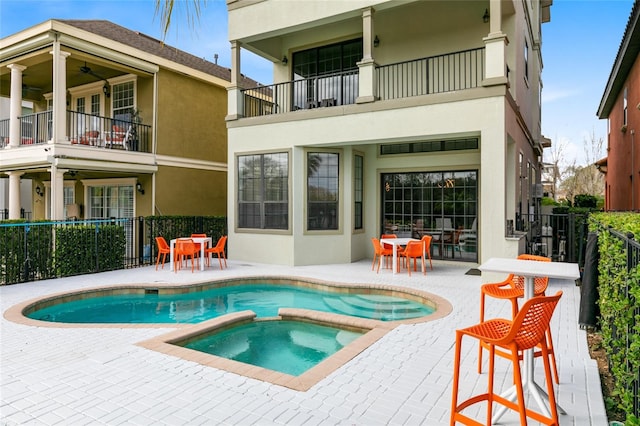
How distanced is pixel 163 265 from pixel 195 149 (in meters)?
6.03

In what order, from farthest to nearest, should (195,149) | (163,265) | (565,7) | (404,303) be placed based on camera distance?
(565,7), (195,149), (163,265), (404,303)

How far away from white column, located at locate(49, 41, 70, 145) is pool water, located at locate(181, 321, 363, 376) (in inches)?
383

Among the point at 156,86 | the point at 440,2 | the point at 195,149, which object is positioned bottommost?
the point at 195,149

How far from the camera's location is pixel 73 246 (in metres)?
10.5

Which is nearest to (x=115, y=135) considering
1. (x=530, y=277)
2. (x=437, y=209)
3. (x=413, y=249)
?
(x=413, y=249)

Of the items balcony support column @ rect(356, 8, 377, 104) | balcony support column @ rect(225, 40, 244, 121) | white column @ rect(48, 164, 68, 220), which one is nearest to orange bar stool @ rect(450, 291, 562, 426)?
balcony support column @ rect(356, 8, 377, 104)

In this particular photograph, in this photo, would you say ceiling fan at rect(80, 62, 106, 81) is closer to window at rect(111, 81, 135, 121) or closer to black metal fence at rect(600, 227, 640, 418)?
window at rect(111, 81, 135, 121)

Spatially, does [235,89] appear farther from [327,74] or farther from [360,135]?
[360,135]

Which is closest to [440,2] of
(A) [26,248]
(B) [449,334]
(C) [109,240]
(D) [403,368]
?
(B) [449,334]

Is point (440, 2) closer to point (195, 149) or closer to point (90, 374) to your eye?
point (195, 149)

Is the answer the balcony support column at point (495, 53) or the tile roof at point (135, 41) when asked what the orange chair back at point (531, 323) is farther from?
the tile roof at point (135, 41)

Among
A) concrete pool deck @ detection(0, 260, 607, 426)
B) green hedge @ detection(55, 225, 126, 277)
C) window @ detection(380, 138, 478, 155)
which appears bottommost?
concrete pool deck @ detection(0, 260, 607, 426)

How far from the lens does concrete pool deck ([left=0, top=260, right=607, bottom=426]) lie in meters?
3.51

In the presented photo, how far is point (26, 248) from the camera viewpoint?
9.58 meters
